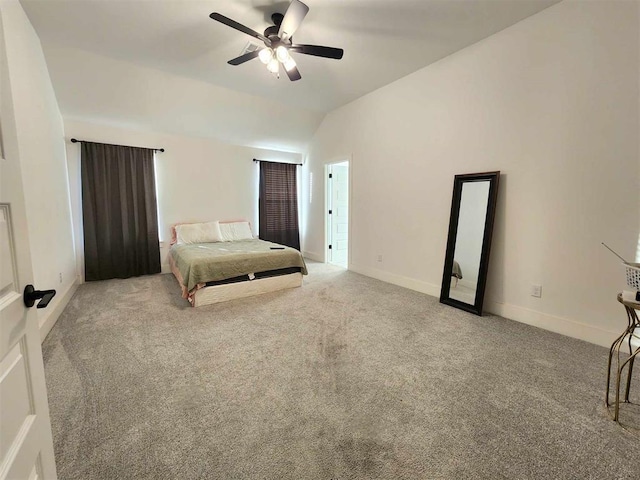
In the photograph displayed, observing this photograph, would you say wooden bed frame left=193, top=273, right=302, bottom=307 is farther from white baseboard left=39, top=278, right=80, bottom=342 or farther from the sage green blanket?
white baseboard left=39, top=278, right=80, bottom=342

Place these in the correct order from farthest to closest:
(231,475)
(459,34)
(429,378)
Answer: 1. (459,34)
2. (429,378)
3. (231,475)

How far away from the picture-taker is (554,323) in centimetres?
251

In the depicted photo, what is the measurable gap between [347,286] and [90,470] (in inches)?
119

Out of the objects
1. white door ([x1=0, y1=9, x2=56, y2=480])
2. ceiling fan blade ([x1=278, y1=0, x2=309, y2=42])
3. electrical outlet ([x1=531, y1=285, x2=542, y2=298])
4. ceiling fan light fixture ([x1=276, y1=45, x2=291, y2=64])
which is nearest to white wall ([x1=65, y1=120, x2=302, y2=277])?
ceiling fan light fixture ([x1=276, y1=45, x2=291, y2=64])

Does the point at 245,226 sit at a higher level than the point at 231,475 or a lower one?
higher

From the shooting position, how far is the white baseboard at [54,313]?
233 cm

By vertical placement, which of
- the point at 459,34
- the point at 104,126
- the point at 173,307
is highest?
the point at 459,34

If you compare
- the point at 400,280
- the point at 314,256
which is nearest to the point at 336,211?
the point at 314,256

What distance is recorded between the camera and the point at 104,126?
409 centimetres

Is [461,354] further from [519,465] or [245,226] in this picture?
[245,226]

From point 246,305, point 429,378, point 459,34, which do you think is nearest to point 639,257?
point 429,378

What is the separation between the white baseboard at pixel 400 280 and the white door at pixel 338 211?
74cm

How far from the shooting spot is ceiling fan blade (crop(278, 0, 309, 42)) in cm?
187

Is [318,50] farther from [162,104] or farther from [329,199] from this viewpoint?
[329,199]
